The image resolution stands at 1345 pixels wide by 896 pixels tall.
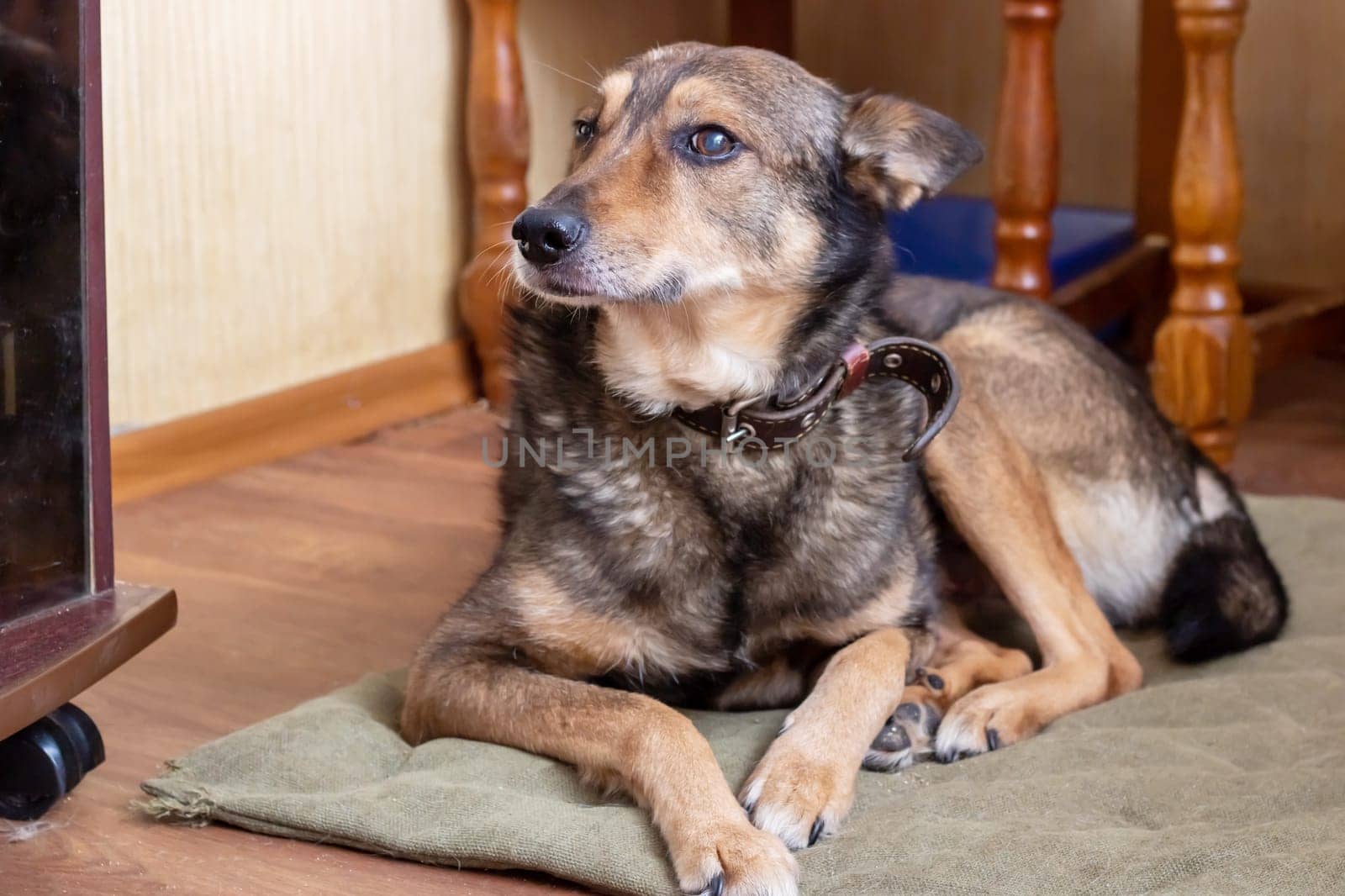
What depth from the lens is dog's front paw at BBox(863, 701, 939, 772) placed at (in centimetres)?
202

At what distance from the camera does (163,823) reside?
6.22 feet

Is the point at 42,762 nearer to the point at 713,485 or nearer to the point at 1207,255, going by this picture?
the point at 713,485

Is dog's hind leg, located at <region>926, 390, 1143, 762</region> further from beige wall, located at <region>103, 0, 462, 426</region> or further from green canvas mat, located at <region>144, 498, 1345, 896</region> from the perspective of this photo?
beige wall, located at <region>103, 0, 462, 426</region>

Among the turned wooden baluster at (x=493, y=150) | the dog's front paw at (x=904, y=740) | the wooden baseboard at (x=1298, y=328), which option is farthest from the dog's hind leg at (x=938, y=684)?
the turned wooden baluster at (x=493, y=150)

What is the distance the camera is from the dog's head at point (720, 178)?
1.86 meters

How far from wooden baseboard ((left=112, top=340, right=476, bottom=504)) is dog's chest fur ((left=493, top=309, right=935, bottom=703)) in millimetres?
1434

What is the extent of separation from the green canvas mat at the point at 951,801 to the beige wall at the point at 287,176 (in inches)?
53.1

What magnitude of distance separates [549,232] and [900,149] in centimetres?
53

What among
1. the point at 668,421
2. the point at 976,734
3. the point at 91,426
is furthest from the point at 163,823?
the point at 976,734

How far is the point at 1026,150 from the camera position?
3.40 m

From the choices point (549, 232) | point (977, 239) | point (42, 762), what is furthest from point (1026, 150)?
point (42, 762)

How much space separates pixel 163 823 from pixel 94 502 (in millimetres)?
411

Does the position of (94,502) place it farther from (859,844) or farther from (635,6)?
(635,6)

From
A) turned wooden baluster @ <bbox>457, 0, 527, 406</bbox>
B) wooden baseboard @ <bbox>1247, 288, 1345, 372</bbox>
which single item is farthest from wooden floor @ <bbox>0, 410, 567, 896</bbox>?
wooden baseboard @ <bbox>1247, 288, 1345, 372</bbox>
